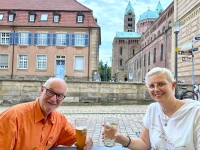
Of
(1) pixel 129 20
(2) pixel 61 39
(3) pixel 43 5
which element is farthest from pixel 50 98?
(1) pixel 129 20

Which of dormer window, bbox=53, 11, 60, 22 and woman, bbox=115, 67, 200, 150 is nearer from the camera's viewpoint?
woman, bbox=115, 67, 200, 150

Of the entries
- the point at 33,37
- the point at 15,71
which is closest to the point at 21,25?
the point at 33,37

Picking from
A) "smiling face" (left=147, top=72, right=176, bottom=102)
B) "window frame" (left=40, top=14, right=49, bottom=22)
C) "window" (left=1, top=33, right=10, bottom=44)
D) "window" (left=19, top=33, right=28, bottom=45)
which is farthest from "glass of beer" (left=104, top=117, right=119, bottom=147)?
"window" (left=1, top=33, right=10, bottom=44)

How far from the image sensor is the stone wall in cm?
1412

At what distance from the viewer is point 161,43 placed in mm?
40344

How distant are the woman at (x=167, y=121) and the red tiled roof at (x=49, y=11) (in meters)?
29.7

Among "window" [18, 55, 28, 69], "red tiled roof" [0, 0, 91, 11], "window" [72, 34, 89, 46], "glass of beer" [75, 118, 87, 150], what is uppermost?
"red tiled roof" [0, 0, 91, 11]

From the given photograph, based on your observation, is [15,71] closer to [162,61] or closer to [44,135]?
[162,61]

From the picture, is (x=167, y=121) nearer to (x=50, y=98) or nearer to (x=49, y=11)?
(x=50, y=98)

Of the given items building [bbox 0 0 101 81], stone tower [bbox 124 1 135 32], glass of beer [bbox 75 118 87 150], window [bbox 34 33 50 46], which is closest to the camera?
glass of beer [bbox 75 118 87 150]

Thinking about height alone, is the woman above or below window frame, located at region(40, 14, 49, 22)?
below

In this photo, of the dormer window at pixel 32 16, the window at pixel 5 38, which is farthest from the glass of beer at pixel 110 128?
the dormer window at pixel 32 16

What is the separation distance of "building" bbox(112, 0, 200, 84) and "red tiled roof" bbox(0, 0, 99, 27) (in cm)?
1141

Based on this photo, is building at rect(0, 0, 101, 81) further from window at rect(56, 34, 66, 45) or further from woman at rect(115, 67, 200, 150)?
woman at rect(115, 67, 200, 150)
